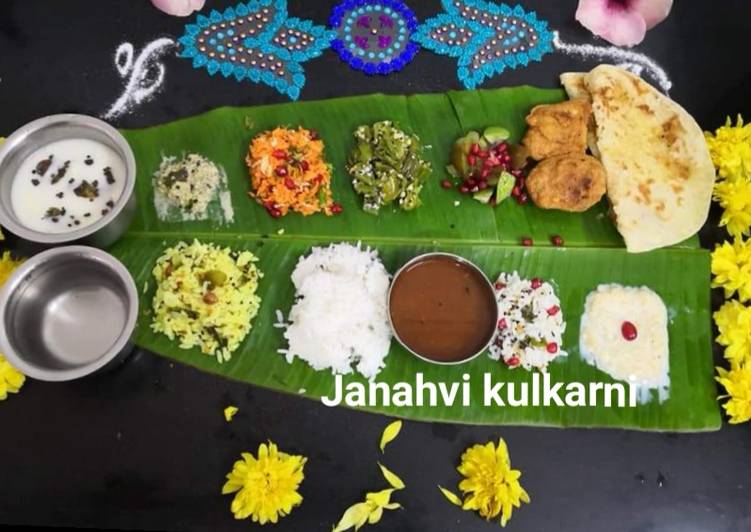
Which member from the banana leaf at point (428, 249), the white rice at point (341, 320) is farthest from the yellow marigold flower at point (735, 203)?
the white rice at point (341, 320)

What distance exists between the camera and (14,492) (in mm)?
3326

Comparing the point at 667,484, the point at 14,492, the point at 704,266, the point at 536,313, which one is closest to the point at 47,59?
the point at 14,492

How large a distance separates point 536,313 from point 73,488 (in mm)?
2390

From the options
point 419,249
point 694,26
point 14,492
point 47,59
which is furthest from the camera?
point 694,26

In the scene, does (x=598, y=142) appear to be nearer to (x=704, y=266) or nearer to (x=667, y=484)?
(x=704, y=266)

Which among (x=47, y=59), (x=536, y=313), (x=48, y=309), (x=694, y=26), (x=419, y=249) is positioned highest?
(x=694, y=26)

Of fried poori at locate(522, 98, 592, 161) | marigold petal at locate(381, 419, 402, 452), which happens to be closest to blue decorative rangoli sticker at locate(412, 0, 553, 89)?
fried poori at locate(522, 98, 592, 161)

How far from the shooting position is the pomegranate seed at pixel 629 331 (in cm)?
352

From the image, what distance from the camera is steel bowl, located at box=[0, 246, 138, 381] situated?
3.14m

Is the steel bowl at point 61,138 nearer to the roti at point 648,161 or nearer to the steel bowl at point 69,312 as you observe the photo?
the steel bowl at point 69,312

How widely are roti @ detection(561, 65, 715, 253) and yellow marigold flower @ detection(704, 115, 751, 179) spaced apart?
0.11 metres

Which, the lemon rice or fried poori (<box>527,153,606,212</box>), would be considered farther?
fried poori (<box>527,153,606,212</box>)

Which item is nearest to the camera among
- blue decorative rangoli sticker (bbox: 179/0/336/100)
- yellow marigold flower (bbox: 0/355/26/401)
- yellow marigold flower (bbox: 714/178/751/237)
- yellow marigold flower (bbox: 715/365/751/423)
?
yellow marigold flower (bbox: 0/355/26/401)

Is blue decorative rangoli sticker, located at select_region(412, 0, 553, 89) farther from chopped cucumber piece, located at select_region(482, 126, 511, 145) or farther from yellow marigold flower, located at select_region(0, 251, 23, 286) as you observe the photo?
yellow marigold flower, located at select_region(0, 251, 23, 286)
